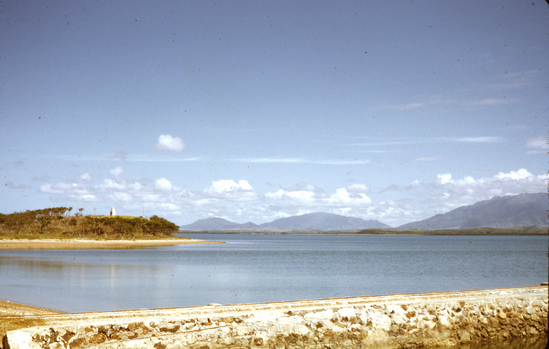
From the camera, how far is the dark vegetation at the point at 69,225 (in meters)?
93.8

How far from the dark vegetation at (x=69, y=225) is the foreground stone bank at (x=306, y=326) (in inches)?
3500

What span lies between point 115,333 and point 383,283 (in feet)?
81.6

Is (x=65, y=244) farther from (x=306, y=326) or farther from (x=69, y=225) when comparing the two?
(x=306, y=326)

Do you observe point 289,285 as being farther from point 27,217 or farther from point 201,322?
point 27,217

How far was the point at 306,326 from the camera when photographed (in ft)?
30.3

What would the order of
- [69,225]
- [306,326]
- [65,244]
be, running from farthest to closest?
[69,225] < [65,244] < [306,326]

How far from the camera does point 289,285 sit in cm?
2802

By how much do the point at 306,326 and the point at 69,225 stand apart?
98773 mm

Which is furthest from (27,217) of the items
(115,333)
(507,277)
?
(115,333)

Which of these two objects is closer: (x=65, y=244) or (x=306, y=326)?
(x=306, y=326)

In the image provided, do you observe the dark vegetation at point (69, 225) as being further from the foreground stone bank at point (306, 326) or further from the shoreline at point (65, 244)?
the foreground stone bank at point (306, 326)

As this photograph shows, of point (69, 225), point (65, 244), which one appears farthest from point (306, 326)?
point (69, 225)

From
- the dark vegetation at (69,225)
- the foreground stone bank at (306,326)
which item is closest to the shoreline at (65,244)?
the dark vegetation at (69,225)

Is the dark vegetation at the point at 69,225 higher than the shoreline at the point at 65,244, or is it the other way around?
the dark vegetation at the point at 69,225
